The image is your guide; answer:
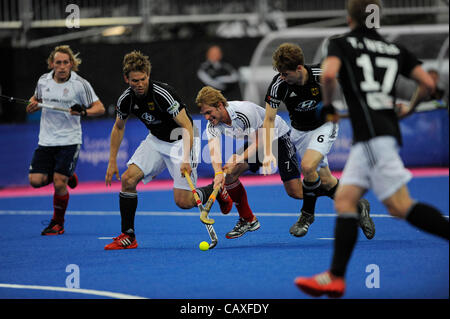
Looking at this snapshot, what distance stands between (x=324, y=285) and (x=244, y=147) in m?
3.46

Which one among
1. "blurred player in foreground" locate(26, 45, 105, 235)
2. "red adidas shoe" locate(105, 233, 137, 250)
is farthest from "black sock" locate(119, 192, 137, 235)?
"blurred player in foreground" locate(26, 45, 105, 235)

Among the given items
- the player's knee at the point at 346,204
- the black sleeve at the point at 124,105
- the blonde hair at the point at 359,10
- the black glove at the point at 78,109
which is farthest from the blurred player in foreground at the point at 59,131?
the player's knee at the point at 346,204

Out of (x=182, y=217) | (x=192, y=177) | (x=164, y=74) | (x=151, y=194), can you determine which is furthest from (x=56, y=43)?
(x=192, y=177)

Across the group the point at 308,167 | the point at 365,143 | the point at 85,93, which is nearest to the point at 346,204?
the point at 365,143

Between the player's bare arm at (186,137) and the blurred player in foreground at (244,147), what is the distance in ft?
0.61

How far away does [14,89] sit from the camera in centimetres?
1420

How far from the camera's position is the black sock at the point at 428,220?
4418 millimetres

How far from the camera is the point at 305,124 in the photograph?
7.42 meters

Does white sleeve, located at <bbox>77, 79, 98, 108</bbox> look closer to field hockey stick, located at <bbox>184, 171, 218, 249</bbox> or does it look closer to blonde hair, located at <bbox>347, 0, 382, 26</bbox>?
field hockey stick, located at <bbox>184, 171, 218, 249</bbox>

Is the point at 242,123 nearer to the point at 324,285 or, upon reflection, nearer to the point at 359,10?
the point at 359,10

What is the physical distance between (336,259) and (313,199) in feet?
9.98

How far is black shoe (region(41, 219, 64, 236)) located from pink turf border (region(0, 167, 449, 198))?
4.46m

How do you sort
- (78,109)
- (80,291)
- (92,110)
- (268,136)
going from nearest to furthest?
1. (80,291)
2. (268,136)
3. (78,109)
4. (92,110)
